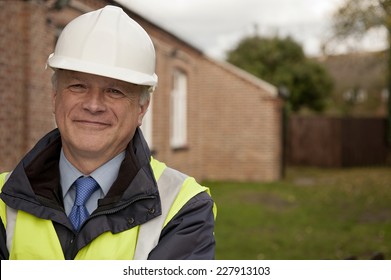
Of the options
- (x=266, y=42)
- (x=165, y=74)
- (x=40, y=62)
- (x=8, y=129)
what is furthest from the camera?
(x=266, y=42)

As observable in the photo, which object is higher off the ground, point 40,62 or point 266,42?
point 266,42

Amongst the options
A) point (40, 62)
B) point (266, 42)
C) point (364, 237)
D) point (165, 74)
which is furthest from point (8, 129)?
point (266, 42)

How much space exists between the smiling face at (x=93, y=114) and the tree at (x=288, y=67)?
88.7 feet

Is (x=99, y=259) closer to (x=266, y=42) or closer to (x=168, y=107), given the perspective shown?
(x=168, y=107)

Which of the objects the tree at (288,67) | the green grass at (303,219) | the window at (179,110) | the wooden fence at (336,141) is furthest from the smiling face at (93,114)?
the tree at (288,67)

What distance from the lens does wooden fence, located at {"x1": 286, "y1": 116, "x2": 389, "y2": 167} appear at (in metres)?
23.2

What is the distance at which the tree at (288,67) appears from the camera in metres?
29.8

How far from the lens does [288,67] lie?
99.0ft

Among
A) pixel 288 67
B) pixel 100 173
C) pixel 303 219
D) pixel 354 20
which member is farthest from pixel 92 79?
pixel 288 67

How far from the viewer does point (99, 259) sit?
2.02 metres

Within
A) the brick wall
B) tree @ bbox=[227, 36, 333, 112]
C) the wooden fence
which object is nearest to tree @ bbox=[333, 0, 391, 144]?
the brick wall

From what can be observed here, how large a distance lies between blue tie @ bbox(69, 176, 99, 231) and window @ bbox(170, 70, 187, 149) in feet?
43.8

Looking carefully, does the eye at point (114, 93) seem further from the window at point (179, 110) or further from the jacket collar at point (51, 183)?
the window at point (179, 110)

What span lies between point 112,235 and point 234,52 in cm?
3021
